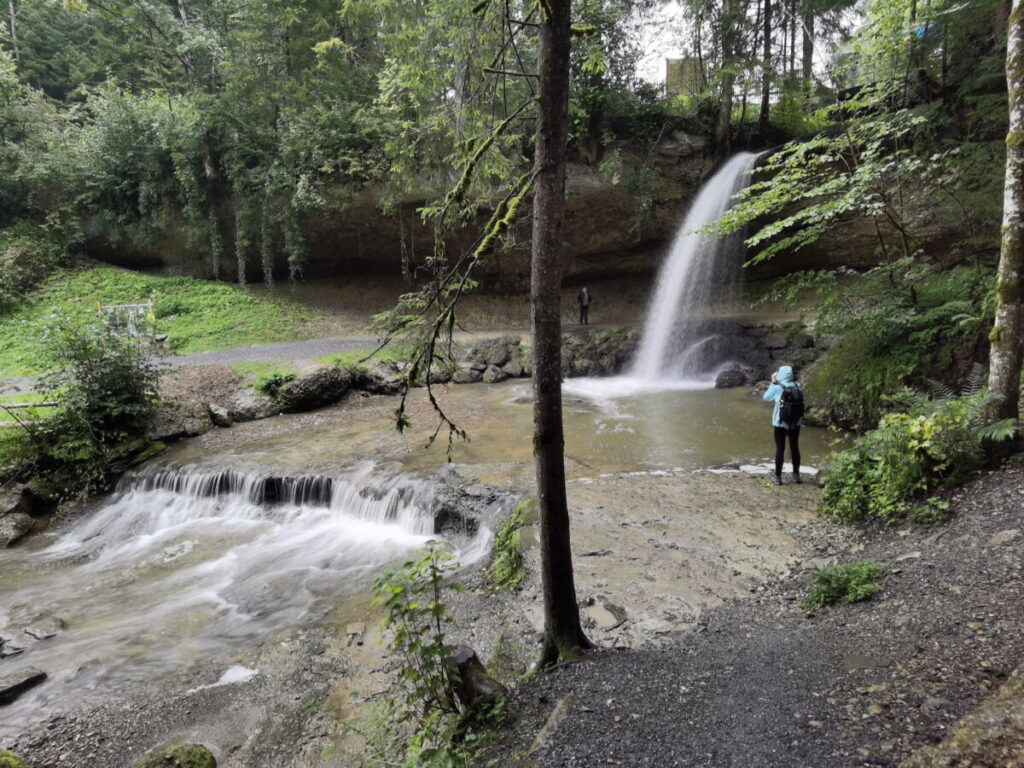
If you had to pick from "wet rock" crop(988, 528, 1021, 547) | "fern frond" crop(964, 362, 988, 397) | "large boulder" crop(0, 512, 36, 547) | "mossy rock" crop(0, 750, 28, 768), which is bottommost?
"large boulder" crop(0, 512, 36, 547)

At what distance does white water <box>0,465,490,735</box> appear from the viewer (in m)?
5.70

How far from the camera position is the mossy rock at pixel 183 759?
3643mm

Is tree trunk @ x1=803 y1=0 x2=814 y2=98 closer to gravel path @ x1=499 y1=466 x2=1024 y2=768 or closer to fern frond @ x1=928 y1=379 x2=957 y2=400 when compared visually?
fern frond @ x1=928 y1=379 x2=957 y2=400

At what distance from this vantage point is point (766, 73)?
18484 millimetres

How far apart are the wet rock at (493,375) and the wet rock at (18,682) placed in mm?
12547

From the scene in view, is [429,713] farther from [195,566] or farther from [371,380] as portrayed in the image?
[371,380]

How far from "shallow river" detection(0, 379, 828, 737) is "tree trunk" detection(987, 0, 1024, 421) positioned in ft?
12.0

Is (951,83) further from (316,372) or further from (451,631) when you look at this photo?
(316,372)

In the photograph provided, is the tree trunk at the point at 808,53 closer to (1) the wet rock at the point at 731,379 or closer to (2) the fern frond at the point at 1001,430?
(1) the wet rock at the point at 731,379

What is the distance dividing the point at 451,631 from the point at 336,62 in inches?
907

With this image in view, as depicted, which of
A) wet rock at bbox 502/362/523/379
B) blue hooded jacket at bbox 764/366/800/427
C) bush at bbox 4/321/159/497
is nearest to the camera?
blue hooded jacket at bbox 764/366/800/427

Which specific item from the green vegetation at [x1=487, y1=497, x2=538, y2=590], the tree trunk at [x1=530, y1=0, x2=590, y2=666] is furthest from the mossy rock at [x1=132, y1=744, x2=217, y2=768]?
the green vegetation at [x1=487, y1=497, x2=538, y2=590]

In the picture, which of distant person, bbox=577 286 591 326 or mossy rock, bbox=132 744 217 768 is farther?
distant person, bbox=577 286 591 326

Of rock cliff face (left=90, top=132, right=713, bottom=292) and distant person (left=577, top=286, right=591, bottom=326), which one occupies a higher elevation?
rock cliff face (left=90, top=132, right=713, bottom=292)
